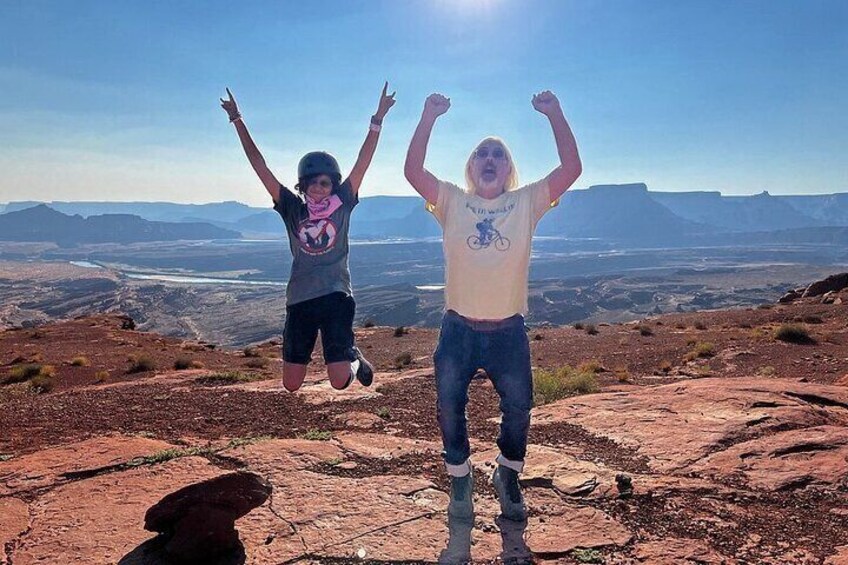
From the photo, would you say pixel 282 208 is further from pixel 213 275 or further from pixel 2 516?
pixel 213 275

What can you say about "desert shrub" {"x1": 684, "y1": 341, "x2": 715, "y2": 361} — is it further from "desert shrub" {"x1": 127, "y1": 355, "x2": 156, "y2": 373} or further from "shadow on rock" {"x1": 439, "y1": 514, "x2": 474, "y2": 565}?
"desert shrub" {"x1": 127, "y1": 355, "x2": 156, "y2": 373}

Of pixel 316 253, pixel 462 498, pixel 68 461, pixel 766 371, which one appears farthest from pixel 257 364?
pixel 462 498

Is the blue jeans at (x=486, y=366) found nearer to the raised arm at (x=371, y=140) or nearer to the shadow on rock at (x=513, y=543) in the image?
the shadow on rock at (x=513, y=543)

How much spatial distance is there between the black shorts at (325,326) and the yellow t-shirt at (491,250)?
99 cm

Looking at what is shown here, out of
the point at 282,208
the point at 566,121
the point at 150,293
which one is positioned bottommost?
the point at 150,293

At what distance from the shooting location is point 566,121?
3674mm

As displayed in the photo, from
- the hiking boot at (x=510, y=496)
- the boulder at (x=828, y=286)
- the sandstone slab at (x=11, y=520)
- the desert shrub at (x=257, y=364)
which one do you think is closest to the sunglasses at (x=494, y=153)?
the hiking boot at (x=510, y=496)

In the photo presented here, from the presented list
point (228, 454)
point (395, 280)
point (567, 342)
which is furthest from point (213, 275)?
point (228, 454)

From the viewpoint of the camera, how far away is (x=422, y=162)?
3.71m

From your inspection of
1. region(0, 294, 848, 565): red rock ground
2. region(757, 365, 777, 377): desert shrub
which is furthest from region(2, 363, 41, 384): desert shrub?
region(757, 365, 777, 377): desert shrub

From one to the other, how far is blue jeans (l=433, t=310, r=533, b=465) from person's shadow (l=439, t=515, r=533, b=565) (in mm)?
494

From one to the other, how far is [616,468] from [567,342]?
688 inches

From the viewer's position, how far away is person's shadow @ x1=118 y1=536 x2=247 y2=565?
3.21 meters

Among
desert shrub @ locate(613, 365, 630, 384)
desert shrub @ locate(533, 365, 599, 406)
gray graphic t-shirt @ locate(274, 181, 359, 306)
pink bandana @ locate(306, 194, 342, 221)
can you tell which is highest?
pink bandana @ locate(306, 194, 342, 221)
